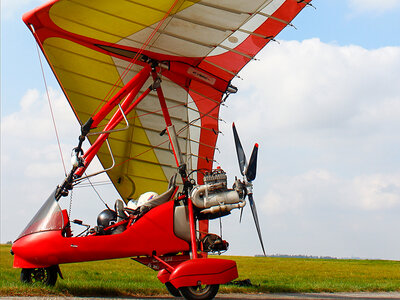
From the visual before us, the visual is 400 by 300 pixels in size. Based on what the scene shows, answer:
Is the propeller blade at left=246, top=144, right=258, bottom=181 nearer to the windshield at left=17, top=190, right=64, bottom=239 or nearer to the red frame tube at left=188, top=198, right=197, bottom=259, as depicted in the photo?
the red frame tube at left=188, top=198, right=197, bottom=259

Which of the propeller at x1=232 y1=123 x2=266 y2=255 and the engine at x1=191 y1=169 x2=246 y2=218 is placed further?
the propeller at x1=232 y1=123 x2=266 y2=255

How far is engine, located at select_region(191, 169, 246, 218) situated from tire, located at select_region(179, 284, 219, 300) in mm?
1594

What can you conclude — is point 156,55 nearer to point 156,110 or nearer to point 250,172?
point 156,110

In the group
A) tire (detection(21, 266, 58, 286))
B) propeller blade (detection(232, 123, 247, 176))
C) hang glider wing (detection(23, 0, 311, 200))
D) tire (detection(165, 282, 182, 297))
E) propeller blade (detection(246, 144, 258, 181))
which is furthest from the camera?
hang glider wing (detection(23, 0, 311, 200))

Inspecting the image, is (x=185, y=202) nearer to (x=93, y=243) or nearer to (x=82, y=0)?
(x=93, y=243)

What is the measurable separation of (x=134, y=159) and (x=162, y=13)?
6.68 m

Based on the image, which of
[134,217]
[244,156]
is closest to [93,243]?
[134,217]

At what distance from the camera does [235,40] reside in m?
13.0

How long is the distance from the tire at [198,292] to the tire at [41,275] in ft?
9.31

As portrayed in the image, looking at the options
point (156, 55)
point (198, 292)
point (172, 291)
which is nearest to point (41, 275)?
point (172, 291)

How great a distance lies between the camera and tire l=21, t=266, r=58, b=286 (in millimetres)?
10344

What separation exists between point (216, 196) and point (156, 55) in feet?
14.4

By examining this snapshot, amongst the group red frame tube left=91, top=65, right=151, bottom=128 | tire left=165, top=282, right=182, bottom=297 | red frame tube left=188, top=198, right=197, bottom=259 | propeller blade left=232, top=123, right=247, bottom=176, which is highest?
red frame tube left=91, top=65, right=151, bottom=128

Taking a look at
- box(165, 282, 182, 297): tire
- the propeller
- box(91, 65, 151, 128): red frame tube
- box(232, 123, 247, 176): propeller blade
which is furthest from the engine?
box(91, 65, 151, 128): red frame tube
